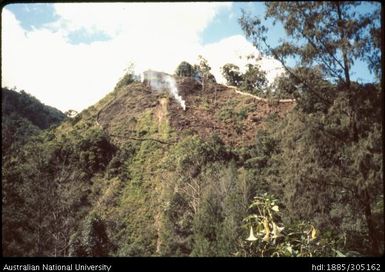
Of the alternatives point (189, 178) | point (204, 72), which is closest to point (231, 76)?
point (204, 72)

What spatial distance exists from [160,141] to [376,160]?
3522 centimetres

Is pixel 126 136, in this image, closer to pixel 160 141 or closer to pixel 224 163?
pixel 160 141

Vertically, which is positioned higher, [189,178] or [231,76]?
[231,76]

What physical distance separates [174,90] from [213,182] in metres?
26.4

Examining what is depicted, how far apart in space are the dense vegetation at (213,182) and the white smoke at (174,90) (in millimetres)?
1188

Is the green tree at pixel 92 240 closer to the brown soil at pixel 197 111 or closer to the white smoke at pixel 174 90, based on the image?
the brown soil at pixel 197 111

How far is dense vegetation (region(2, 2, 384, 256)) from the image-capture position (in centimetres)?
598

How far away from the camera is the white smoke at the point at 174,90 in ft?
150

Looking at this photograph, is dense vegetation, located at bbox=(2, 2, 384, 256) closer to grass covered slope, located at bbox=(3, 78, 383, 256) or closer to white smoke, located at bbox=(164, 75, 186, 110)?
grass covered slope, located at bbox=(3, 78, 383, 256)

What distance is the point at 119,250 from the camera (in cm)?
2392

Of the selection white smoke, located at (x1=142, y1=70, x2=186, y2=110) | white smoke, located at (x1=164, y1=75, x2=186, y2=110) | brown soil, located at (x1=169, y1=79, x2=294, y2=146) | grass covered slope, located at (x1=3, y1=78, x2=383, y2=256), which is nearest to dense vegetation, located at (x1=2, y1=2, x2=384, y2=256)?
grass covered slope, located at (x1=3, y1=78, x2=383, y2=256)

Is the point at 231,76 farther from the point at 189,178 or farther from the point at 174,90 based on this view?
the point at 189,178

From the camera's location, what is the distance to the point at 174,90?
48.4 meters
